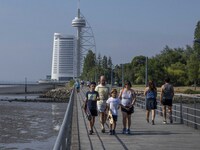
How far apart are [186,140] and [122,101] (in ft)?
8.77

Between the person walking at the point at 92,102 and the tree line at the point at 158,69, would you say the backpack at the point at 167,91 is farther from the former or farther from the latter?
the tree line at the point at 158,69

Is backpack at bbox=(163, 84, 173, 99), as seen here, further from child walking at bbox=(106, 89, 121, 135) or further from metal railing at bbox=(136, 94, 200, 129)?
child walking at bbox=(106, 89, 121, 135)

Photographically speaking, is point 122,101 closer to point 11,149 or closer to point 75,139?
point 75,139

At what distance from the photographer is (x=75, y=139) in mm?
13586

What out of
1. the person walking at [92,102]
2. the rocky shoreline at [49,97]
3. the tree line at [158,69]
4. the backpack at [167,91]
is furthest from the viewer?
the tree line at [158,69]

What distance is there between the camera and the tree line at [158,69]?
95.8 m

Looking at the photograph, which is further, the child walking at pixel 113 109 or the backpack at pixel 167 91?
the backpack at pixel 167 91

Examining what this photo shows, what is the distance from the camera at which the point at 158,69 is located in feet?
332

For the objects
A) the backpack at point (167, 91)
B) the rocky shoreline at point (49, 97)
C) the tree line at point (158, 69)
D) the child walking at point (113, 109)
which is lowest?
the rocky shoreline at point (49, 97)

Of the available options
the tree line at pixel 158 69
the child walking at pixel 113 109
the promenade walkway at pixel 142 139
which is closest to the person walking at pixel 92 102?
the child walking at pixel 113 109

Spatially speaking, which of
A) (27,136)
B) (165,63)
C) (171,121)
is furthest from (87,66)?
(171,121)

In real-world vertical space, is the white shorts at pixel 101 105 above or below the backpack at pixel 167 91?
below

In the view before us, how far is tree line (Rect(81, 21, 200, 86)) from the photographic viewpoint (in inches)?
3772

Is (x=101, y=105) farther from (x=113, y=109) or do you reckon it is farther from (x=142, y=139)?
(x=142, y=139)
